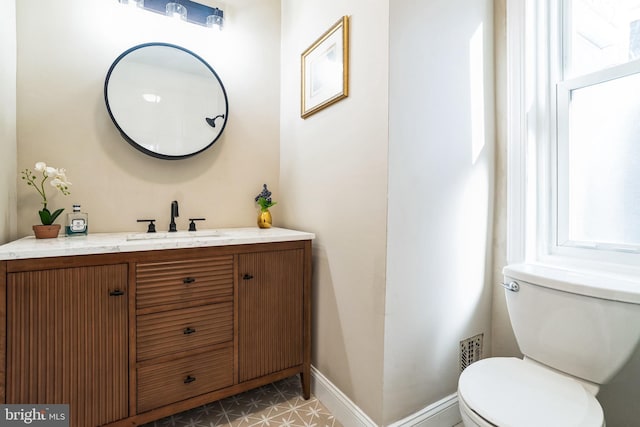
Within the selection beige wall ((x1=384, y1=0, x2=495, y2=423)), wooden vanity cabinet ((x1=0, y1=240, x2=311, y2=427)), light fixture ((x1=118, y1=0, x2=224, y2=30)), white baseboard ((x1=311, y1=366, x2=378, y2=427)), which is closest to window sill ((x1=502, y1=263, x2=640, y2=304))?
beige wall ((x1=384, y1=0, x2=495, y2=423))

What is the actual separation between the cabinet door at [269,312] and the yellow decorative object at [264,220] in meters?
0.40

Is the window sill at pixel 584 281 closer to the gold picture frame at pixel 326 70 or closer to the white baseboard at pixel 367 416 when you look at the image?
the white baseboard at pixel 367 416

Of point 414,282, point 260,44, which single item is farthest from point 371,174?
point 260,44

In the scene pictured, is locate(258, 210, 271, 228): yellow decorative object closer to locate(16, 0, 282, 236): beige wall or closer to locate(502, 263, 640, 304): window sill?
locate(16, 0, 282, 236): beige wall

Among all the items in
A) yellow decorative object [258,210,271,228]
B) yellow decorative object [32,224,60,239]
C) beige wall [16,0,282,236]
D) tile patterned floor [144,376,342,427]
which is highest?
beige wall [16,0,282,236]

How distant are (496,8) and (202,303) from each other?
206 centimetres

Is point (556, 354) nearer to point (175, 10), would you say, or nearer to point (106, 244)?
point (106, 244)

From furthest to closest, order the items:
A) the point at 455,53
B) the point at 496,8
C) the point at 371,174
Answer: the point at 496,8, the point at 455,53, the point at 371,174

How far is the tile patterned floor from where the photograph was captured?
4.74 feet

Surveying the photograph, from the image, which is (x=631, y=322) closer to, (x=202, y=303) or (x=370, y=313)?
(x=370, y=313)

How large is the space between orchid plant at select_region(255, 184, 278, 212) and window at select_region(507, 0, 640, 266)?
4.37 ft

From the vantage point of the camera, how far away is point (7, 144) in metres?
1.33

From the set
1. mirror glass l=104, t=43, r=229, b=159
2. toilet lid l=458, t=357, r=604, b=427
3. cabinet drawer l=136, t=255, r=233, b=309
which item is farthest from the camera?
mirror glass l=104, t=43, r=229, b=159

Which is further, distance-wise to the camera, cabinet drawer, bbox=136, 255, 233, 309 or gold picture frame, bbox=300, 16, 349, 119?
gold picture frame, bbox=300, 16, 349, 119
